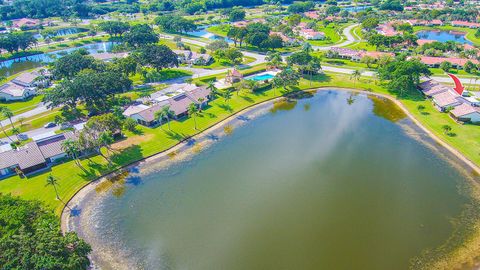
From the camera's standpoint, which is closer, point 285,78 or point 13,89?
point 13,89

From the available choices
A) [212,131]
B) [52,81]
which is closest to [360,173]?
[212,131]

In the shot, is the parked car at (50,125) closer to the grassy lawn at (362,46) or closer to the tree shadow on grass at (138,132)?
the tree shadow on grass at (138,132)

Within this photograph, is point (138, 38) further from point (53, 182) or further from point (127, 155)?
point (53, 182)

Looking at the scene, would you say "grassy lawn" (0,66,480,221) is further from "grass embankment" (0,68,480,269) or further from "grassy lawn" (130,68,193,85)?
"grassy lawn" (130,68,193,85)

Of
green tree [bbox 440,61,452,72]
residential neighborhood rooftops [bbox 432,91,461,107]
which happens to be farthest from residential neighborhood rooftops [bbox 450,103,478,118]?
green tree [bbox 440,61,452,72]

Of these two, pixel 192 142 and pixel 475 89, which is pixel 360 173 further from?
pixel 475 89

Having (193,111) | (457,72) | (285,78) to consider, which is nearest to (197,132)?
(193,111)
